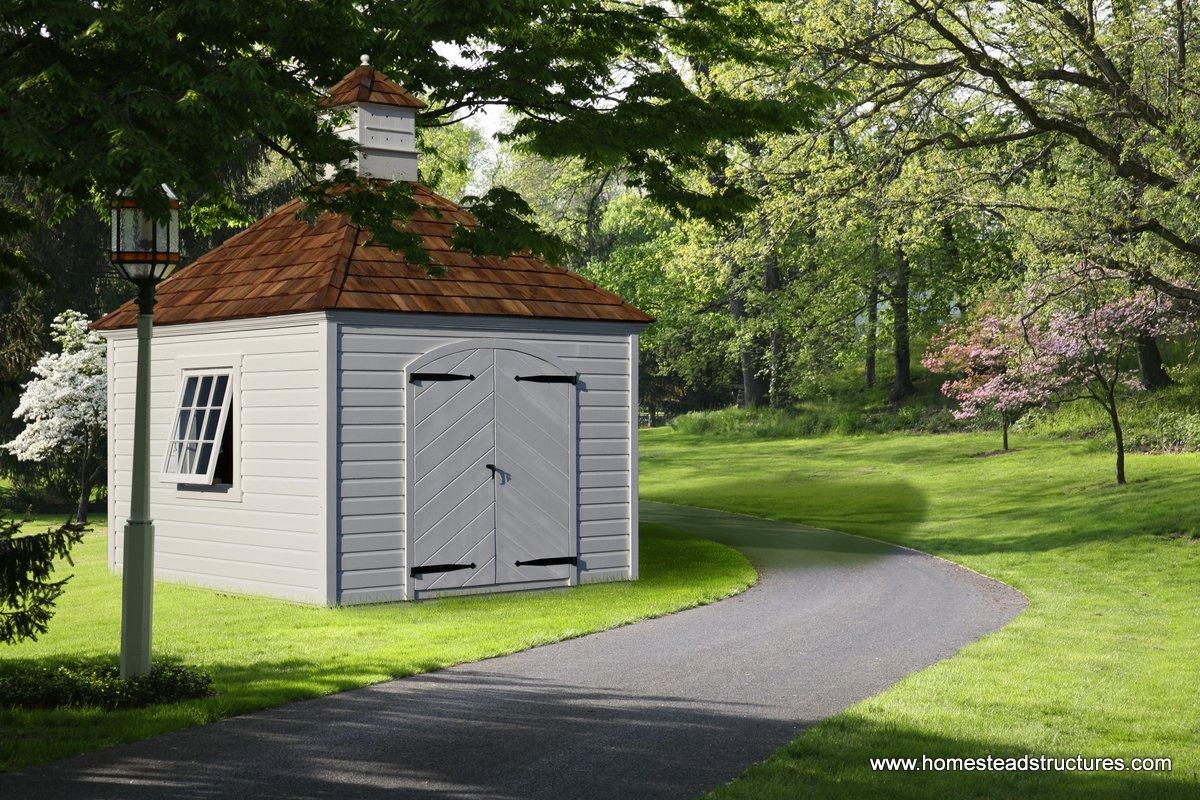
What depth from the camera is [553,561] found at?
14922 millimetres

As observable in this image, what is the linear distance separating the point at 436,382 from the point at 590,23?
4.46m

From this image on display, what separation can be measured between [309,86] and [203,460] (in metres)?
6.50

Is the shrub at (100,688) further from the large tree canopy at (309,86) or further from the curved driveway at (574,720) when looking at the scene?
the large tree canopy at (309,86)

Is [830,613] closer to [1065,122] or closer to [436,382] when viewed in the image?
[436,382]

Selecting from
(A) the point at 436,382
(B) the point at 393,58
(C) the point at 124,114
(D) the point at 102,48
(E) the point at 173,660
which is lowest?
(E) the point at 173,660

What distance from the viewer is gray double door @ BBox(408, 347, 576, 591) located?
46.0 feet

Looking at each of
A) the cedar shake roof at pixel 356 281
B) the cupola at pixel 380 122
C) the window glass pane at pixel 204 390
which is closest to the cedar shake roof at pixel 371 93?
the cupola at pixel 380 122

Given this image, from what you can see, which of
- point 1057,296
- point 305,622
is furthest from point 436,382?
point 1057,296

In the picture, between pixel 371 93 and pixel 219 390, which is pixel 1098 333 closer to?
pixel 371 93

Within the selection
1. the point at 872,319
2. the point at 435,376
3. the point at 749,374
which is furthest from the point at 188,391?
the point at 749,374

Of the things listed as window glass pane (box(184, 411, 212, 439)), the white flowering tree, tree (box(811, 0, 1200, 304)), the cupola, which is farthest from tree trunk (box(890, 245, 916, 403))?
window glass pane (box(184, 411, 212, 439))

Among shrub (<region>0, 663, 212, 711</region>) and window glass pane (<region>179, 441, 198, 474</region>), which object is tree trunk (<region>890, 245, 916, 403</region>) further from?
shrub (<region>0, 663, 212, 711</region>)

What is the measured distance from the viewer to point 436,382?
1410 centimetres

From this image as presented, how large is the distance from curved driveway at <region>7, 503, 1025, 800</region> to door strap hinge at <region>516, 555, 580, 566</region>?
2.16m
